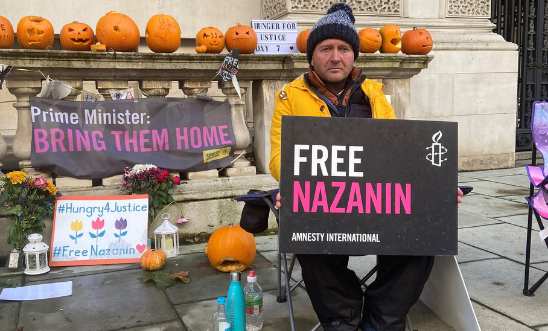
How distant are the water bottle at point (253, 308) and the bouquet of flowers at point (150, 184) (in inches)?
71.5

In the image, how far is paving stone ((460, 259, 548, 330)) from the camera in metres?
3.24

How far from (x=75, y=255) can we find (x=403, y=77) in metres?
3.89

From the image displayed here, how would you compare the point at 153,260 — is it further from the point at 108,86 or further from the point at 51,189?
the point at 108,86

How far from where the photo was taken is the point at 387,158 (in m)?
2.67

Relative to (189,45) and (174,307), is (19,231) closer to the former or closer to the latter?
(174,307)

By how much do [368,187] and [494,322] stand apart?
123cm

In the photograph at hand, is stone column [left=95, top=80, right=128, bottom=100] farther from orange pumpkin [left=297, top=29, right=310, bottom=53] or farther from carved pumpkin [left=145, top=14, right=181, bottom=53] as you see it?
orange pumpkin [left=297, top=29, right=310, bottom=53]

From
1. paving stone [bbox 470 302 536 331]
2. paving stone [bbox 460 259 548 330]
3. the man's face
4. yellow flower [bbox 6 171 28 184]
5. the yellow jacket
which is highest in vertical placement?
the man's face

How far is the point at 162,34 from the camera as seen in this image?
4.82 meters

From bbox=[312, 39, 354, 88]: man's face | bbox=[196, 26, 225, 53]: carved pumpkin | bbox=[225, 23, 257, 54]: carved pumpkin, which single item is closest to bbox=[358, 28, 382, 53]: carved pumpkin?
bbox=[225, 23, 257, 54]: carved pumpkin

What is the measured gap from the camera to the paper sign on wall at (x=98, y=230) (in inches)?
170

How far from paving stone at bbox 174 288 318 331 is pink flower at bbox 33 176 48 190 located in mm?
1641

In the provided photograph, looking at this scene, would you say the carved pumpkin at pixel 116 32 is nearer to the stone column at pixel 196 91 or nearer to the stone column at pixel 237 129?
the stone column at pixel 196 91

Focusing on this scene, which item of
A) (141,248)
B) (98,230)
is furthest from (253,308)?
(98,230)
